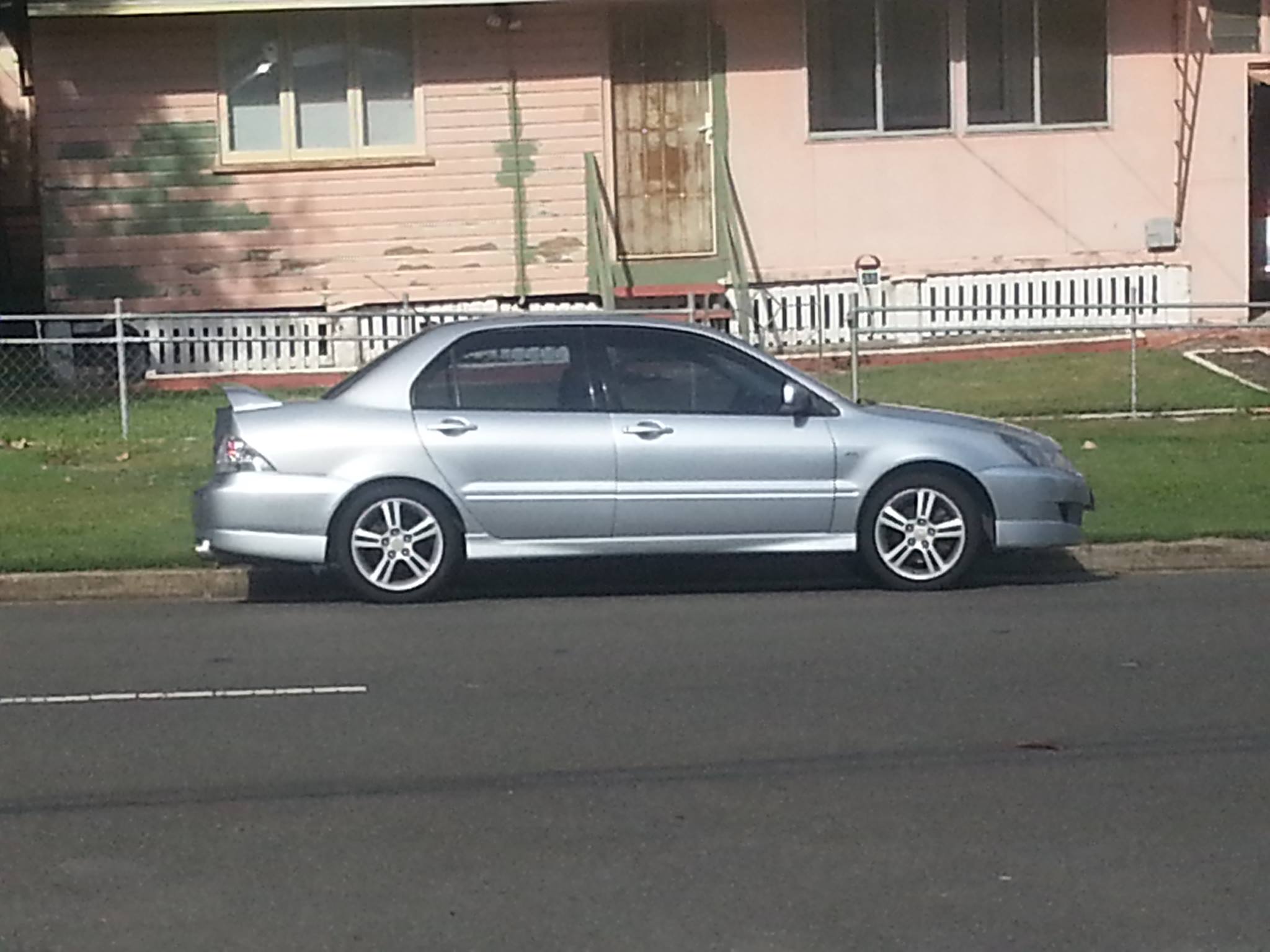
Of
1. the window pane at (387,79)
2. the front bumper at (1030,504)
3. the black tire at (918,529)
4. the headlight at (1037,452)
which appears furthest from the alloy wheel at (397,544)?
the window pane at (387,79)

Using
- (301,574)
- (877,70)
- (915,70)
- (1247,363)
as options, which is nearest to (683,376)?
(301,574)

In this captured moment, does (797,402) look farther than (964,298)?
No

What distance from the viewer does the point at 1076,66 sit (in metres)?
23.2

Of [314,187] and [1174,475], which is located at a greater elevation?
[314,187]

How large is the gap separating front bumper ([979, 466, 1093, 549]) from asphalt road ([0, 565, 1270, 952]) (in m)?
0.48

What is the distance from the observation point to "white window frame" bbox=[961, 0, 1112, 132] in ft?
75.4

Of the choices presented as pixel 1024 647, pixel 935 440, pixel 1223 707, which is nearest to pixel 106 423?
pixel 935 440

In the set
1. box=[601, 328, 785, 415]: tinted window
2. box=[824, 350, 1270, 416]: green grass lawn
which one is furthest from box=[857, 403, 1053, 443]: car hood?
box=[824, 350, 1270, 416]: green grass lawn

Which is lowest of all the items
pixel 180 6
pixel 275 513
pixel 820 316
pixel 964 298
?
pixel 275 513

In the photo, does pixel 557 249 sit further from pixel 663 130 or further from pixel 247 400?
pixel 247 400

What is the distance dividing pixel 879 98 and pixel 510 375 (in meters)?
12.1

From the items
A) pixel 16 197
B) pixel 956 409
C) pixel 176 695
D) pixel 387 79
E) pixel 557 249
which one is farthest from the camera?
pixel 16 197

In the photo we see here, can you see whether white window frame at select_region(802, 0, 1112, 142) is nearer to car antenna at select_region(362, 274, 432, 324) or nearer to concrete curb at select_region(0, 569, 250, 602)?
car antenna at select_region(362, 274, 432, 324)

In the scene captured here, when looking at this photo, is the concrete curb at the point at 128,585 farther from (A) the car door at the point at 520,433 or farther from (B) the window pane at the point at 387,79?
(B) the window pane at the point at 387,79
